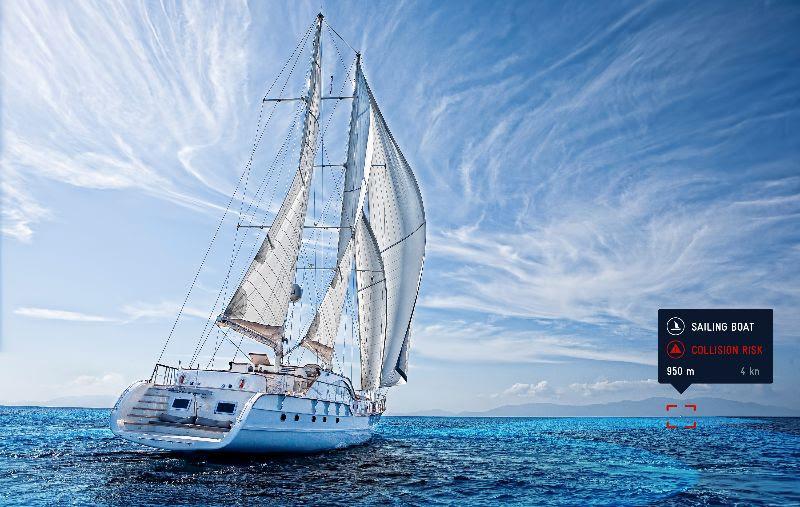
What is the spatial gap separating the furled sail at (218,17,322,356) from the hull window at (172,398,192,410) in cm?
406

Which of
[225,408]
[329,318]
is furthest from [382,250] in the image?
[225,408]

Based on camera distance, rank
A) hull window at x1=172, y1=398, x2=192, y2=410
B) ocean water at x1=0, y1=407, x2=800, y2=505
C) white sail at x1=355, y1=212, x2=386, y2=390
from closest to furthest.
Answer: ocean water at x1=0, y1=407, x2=800, y2=505 → hull window at x1=172, y1=398, x2=192, y2=410 → white sail at x1=355, y1=212, x2=386, y2=390

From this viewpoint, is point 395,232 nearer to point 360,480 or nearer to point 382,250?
point 382,250

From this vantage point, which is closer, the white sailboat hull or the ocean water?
the ocean water

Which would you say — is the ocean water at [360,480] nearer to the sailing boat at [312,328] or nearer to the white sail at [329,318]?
the sailing boat at [312,328]

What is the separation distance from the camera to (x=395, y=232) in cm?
3759

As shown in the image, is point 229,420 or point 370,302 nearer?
point 229,420

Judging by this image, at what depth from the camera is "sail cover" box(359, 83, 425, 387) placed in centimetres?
3647

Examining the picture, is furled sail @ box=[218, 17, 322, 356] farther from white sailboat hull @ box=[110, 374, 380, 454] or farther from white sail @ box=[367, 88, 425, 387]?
white sail @ box=[367, 88, 425, 387]

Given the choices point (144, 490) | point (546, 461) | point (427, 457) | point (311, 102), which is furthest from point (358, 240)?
point (144, 490)

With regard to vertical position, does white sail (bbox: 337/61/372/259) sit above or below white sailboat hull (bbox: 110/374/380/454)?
above

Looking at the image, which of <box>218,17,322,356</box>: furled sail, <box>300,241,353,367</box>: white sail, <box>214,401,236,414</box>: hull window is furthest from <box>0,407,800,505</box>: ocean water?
<box>300,241,353,367</box>: white sail

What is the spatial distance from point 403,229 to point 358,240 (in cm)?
321

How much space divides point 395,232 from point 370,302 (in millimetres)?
4851
